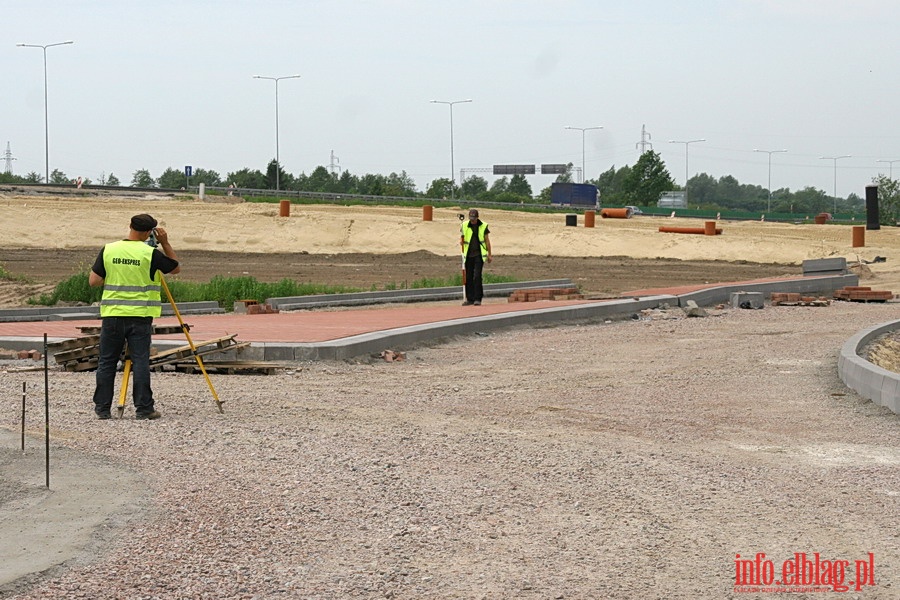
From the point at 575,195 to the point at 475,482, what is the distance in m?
74.7

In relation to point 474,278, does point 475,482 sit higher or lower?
lower

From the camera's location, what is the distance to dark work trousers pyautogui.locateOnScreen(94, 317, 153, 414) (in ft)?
33.3

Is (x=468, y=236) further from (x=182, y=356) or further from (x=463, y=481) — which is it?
(x=463, y=481)

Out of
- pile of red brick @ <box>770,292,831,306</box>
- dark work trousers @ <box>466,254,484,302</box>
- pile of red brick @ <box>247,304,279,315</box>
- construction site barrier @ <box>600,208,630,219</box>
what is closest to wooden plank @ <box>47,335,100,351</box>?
pile of red brick @ <box>247,304,279,315</box>

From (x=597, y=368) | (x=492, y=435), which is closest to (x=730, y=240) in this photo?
(x=597, y=368)

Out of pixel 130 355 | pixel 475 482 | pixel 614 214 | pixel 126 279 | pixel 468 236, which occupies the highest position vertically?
pixel 614 214

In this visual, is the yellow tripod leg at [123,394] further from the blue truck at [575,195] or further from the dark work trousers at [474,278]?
the blue truck at [575,195]

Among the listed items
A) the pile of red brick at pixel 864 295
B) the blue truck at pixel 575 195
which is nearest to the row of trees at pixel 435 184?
the blue truck at pixel 575 195

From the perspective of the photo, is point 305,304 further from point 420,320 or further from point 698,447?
point 698,447

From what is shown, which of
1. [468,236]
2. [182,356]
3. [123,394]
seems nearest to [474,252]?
[468,236]

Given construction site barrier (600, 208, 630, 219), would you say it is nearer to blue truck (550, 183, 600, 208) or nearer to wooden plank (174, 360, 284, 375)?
blue truck (550, 183, 600, 208)

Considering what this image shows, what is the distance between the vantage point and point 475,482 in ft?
25.0

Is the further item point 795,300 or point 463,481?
point 795,300

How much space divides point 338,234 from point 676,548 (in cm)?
4000
